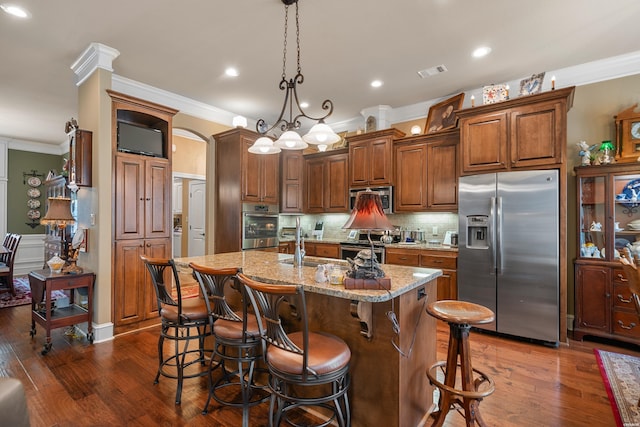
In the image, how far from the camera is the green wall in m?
7.10

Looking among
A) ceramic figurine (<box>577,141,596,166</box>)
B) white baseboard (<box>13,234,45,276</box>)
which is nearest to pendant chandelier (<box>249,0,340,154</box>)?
ceramic figurine (<box>577,141,596,166</box>)

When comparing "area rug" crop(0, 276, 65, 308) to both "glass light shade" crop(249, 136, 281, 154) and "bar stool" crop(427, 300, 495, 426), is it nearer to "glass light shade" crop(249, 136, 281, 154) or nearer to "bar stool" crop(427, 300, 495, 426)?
A: "glass light shade" crop(249, 136, 281, 154)

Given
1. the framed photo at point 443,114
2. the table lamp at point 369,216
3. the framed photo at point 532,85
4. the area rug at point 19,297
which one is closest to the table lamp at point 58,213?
the area rug at point 19,297

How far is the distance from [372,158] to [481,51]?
206 centimetres

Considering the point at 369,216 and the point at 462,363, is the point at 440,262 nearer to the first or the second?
the point at 462,363

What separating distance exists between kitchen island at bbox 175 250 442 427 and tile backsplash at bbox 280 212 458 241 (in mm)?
2539

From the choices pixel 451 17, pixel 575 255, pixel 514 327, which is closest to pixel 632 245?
pixel 575 255

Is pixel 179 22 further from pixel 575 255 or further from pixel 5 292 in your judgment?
pixel 5 292

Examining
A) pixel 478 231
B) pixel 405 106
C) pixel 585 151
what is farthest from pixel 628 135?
pixel 405 106

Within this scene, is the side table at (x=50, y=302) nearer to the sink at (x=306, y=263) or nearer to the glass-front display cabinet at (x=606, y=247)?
the sink at (x=306, y=263)

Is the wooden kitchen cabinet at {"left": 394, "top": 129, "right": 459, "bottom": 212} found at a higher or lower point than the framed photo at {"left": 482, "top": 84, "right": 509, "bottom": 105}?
lower

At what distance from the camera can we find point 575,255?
3.67m

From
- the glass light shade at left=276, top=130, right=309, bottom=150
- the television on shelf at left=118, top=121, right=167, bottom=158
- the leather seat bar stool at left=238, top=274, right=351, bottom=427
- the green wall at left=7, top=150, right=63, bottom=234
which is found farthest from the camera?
the green wall at left=7, top=150, right=63, bottom=234

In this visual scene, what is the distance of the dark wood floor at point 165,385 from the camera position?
6.81 ft
